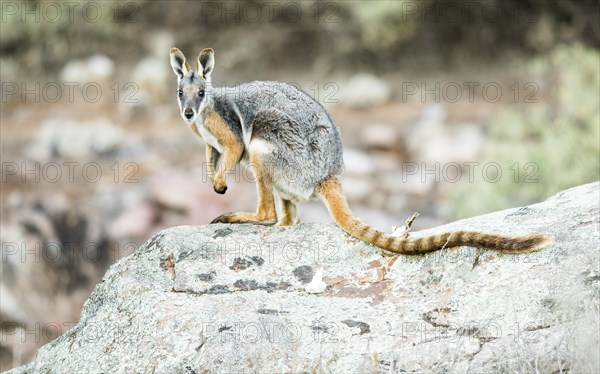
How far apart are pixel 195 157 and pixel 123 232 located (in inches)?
141

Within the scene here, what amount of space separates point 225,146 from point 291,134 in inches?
23.9

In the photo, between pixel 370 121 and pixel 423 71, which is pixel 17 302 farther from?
pixel 423 71

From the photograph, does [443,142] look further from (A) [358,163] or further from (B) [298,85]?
(B) [298,85]

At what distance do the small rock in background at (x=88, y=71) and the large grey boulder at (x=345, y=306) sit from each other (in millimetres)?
16320

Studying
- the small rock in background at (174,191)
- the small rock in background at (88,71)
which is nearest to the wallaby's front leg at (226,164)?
the small rock in background at (174,191)

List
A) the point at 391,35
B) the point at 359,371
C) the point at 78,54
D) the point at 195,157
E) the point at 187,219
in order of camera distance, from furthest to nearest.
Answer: the point at 78,54, the point at 391,35, the point at 195,157, the point at 187,219, the point at 359,371

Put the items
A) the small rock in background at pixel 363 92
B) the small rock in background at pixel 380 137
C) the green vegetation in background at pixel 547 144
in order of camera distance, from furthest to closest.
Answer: the small rock in background at pixel 363 92
the small rock in background at pixel 380 137
the green vegetation in background at pixel 547 144

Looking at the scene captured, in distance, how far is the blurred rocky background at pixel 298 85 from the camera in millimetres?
15992

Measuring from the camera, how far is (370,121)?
20.2 m

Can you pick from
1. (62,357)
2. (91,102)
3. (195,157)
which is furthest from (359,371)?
(91,102)

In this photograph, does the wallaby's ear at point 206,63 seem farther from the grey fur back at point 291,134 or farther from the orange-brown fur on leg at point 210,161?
the orange-brown fur on leg at point 210,161

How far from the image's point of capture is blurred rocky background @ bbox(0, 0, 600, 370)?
1599 cm

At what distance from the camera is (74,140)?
20.8 meters

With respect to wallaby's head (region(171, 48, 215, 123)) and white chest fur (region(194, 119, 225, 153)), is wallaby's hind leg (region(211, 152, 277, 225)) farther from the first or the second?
wallaby's head (region(171, 48, 215, 123))
